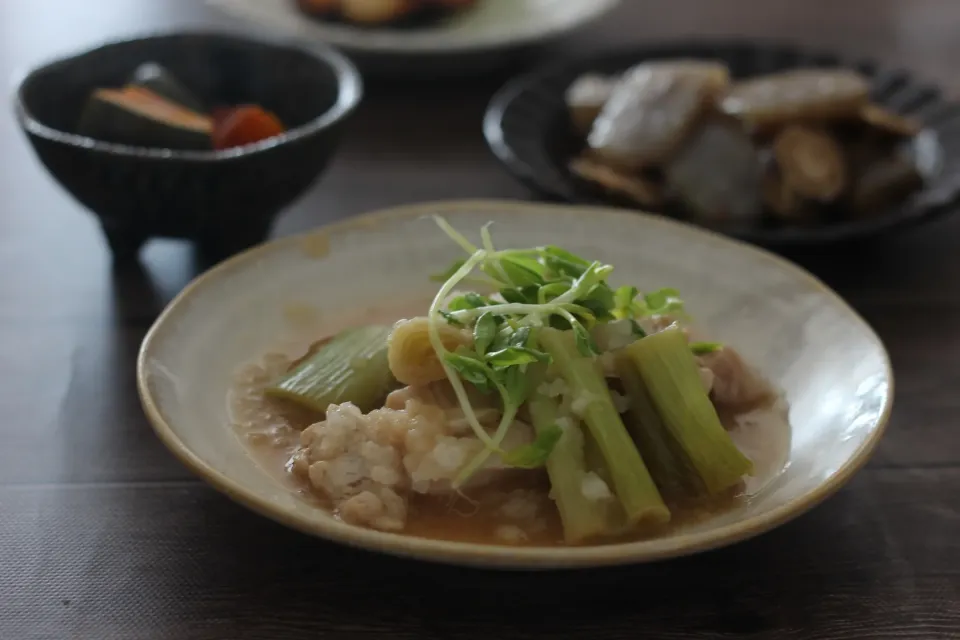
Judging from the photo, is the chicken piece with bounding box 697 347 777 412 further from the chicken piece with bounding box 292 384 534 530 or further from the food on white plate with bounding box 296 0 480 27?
the food on white plate with bounding box 296 0 480 27

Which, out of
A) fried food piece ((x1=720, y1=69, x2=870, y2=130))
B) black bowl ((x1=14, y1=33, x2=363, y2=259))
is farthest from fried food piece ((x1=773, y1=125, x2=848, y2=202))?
black bowl ((x1=14, y1=33, x2=363, y2=259))

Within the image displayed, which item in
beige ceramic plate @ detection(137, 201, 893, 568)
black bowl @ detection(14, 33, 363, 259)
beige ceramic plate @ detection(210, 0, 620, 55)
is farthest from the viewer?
beige ceramic plate @ detection(210, 0, 620, 55)

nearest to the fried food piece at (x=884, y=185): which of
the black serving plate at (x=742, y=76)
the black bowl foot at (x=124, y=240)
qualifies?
the black serving plate at (x=742, y=76)

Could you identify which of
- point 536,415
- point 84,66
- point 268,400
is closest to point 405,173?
point 84,66

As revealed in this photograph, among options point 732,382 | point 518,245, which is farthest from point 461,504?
point 518,245

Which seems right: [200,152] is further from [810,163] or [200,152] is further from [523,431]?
[810,163]

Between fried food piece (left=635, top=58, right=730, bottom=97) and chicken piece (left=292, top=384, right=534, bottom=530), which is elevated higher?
fried food piece (left=635, top=58, right=730, bottom=97)
